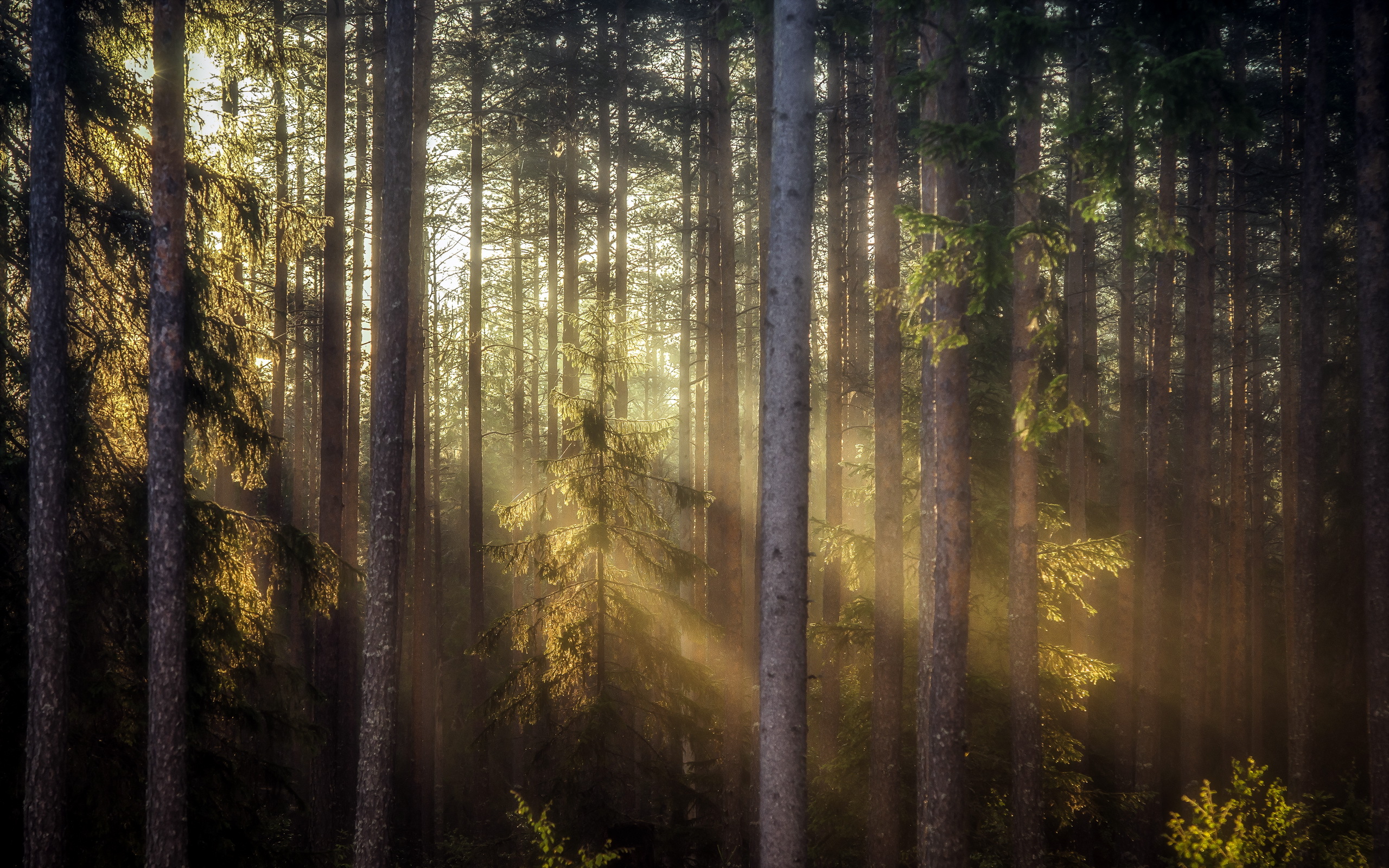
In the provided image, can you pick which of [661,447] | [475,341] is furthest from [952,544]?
[475,341]

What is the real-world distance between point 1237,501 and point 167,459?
829 inches

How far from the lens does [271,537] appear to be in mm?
9875

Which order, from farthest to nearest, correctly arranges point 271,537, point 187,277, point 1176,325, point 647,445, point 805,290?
1. point 1176,325
2. point 647,445
3. point 271,537
4. point 187,277
5. point 805,290

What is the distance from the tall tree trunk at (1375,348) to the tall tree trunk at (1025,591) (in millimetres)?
4488

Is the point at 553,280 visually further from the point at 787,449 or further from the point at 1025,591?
the point at 1025,591

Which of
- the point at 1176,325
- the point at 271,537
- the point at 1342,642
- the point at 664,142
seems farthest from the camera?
the point at 1176,325

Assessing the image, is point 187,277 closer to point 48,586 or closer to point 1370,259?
point 48,586

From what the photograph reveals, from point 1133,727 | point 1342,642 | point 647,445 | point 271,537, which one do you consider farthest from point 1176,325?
point 271,537

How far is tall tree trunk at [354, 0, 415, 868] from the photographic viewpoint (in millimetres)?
9023

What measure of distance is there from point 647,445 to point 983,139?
6.99 meters

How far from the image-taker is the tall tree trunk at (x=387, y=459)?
9.02m

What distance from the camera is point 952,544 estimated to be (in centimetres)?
819

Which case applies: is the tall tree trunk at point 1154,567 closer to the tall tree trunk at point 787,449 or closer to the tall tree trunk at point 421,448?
the tall tree trunk at point 787,449

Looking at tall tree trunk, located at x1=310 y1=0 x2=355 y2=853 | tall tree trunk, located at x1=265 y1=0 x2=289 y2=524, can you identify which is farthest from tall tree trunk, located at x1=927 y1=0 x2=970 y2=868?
tall tree trunk, located at x1=265 y1=0 x2=289 y2=524
